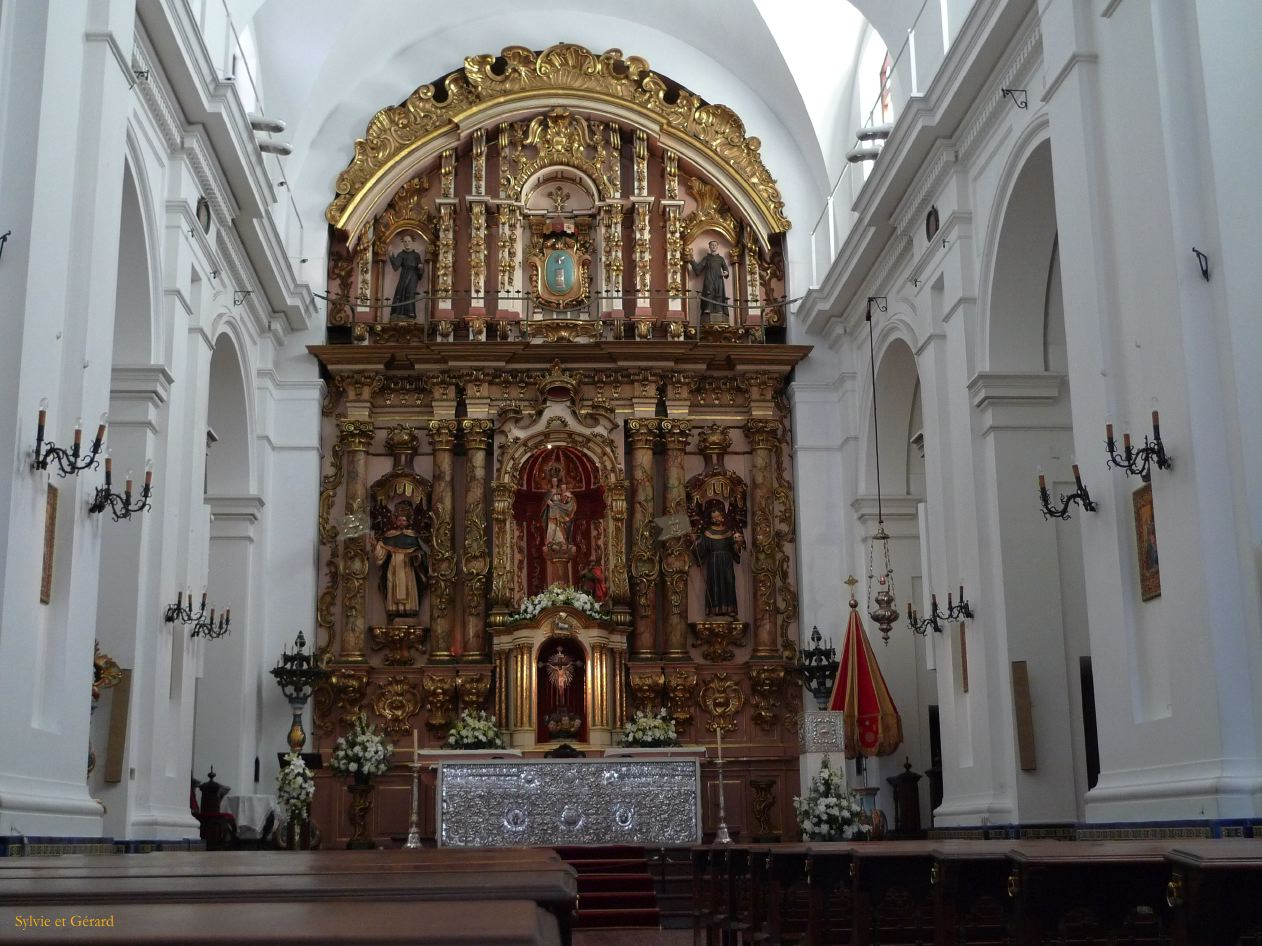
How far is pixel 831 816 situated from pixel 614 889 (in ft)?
7.51

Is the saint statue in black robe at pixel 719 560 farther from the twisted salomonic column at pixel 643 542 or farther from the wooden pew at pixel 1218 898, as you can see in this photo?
the wooden pew at pixel 1218 898

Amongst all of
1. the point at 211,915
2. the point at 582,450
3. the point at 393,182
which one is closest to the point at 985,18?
the point at 582,450

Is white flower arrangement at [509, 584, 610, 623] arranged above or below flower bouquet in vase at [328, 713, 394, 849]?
above

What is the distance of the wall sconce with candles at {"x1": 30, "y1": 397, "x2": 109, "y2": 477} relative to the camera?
846 centimetres

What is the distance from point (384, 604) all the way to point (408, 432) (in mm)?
2083

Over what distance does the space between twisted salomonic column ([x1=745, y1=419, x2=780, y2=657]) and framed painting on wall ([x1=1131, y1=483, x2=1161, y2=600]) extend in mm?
8358

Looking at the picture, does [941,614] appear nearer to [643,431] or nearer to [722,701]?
[722,701]

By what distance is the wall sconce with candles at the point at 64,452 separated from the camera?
27.8ft

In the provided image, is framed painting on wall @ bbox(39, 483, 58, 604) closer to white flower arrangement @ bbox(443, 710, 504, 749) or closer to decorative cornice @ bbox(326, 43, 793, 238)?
white flower arrangement @ bbox(443, 710, 504, 749)

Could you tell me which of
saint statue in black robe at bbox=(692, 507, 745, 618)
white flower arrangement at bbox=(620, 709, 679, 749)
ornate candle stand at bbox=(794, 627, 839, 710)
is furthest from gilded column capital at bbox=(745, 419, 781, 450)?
white flower arrangement at bbox=(620, 709, 679, 749)

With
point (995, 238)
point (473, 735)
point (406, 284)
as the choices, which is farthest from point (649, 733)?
point (995, 238)

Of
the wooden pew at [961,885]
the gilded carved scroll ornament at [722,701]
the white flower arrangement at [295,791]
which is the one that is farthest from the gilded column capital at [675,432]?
the wooden pew at [961,885]

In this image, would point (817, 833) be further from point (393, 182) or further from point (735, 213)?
point (393, 182)

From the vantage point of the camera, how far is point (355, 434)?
683 inches
